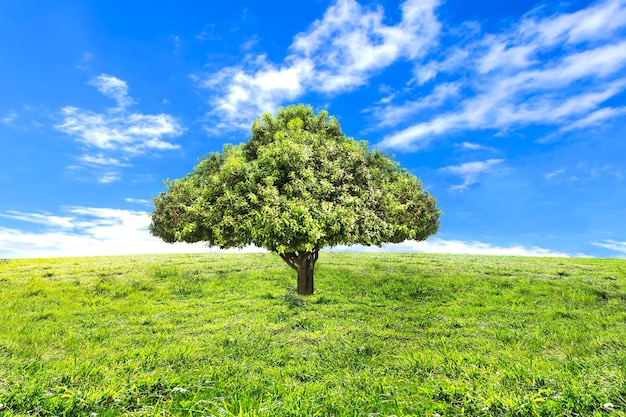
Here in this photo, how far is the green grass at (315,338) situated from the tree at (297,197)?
142 inches

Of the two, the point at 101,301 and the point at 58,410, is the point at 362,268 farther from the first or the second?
the point at 58,410

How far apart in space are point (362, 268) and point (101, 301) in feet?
58.5

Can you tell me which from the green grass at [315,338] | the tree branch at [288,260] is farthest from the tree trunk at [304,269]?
the green grass at [315,338]

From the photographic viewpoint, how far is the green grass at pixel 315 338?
793 cm

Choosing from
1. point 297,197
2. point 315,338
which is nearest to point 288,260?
point 297,197

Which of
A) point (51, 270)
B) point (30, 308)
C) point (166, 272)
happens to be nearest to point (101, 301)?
point (30, 308)

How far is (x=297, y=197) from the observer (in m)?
19.7

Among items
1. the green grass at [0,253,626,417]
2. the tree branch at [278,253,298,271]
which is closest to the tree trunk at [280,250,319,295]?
the tree branch at [278,253,298,271]

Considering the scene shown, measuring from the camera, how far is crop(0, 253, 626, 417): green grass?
793 cm

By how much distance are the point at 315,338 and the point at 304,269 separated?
28.3ft

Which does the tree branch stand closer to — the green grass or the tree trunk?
the tree trunk

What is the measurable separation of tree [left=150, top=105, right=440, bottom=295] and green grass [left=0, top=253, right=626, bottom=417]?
3.62 m

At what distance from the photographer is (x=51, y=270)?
102ft

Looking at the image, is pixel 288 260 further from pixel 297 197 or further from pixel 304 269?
pixel 297 197
